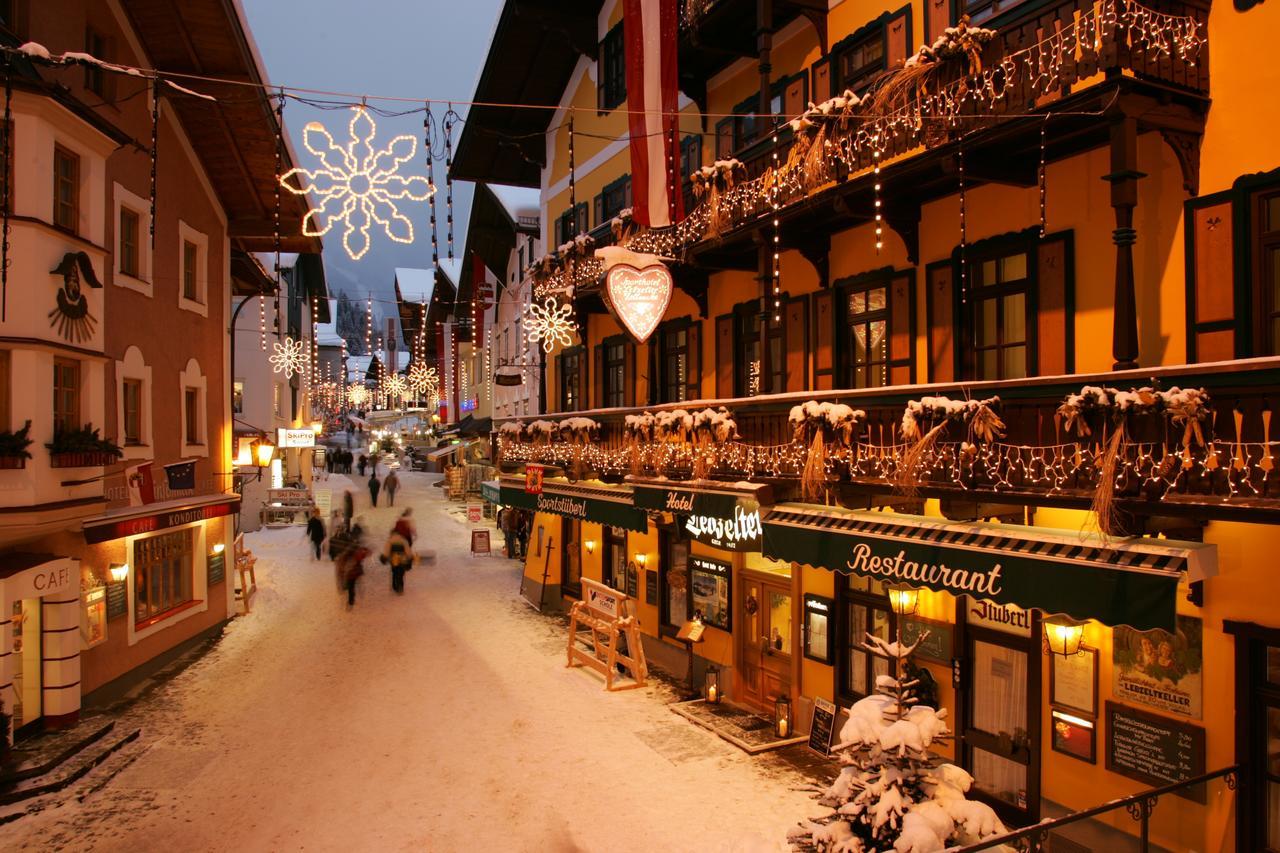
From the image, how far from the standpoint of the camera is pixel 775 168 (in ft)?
45.1

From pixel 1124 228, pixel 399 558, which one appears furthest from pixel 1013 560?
pixel 399 558

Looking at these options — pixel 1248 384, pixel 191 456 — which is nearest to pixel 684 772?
pixel 1248 384

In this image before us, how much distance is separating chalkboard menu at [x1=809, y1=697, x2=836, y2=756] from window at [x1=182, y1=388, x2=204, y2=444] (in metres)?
16.4

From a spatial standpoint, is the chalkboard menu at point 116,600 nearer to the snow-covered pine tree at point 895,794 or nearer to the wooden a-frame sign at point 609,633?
the wooden a-frame sign at point 609,633

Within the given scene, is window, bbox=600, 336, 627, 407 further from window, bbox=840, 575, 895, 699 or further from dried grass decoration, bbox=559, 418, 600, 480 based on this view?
window, bbox=840, 575, 895, 699

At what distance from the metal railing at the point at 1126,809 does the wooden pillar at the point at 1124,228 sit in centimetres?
404

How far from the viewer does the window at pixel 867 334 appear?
13.1m

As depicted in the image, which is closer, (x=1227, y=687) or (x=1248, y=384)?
(x=1248, y=384)

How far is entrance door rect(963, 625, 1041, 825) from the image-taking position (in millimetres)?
10242

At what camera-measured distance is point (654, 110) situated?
1572 cm

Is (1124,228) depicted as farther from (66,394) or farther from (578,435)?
(66,394)

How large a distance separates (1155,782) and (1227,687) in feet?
4.47

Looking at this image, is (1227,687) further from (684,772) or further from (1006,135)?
(684,772)

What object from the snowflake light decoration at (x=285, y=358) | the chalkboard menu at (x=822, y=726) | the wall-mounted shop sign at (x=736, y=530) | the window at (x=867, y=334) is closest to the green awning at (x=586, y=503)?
the wall-mounted shop sign at (x=736, y=530)
